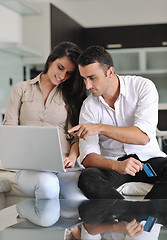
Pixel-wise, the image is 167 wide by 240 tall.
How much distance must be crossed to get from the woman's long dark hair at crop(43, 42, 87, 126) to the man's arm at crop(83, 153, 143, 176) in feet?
1.07

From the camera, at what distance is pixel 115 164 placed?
1.94m

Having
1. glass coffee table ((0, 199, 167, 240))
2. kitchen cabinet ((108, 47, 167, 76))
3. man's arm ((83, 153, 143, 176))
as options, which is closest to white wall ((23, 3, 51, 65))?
kitchen cabinet ((108, 47, 167, 76))

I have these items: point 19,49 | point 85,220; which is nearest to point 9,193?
point 85,220

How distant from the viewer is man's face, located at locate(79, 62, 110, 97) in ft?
6.96

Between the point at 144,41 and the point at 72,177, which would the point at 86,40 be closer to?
the point at 144,41

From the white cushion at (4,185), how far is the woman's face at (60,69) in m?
0.63

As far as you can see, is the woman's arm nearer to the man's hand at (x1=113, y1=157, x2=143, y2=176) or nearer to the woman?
the woman

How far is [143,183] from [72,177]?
36 centimetres

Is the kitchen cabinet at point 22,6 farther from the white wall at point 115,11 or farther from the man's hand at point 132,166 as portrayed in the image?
the man's hand at point 132,166

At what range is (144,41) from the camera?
6.82m

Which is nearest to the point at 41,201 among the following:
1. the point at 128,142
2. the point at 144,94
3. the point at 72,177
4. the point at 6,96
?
the point at 72,177

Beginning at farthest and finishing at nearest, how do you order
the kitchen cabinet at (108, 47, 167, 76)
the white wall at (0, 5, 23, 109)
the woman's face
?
1. the kitchen cabinet at (108, 47, 167, 76)
2. the white wall at (0, 5, 23, 109)
3. the woman's face

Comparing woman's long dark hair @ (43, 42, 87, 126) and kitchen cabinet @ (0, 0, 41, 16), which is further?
kitchen cabinet @ (0, 0, 41, 16)

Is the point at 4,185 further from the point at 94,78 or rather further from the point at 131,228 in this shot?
the point at 131,228
